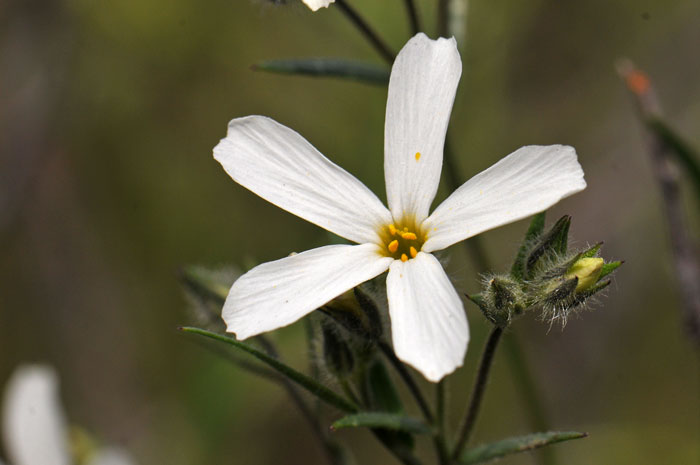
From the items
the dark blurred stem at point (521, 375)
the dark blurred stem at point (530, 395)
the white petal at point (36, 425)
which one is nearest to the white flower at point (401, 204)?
the dark blurred stem at point (521, 375)

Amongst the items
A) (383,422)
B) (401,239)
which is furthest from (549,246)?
(383,422)

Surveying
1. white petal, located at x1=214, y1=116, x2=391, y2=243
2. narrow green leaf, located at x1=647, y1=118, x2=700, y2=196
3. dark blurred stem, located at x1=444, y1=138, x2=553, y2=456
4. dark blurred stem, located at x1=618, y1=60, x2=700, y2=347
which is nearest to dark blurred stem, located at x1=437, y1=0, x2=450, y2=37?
dark blurred stem, located at x1=444, y1=138, x2=553, y2=456

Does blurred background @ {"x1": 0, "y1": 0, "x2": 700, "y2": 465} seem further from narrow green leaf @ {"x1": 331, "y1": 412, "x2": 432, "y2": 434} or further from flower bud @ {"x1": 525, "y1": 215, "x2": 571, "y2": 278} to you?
flower bud @ {"x1": 525, "y1": 215, "x2": 571, "y2": 278}

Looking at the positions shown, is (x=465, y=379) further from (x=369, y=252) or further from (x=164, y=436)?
(x=369, y=252)

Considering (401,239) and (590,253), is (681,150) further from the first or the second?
(401,239)

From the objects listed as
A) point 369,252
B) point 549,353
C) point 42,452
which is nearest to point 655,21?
point 549,353

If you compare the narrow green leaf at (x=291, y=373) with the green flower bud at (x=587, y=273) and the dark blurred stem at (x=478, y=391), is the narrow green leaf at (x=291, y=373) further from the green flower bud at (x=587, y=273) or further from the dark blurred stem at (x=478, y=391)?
the green flower bud at (x=587, y=273)
